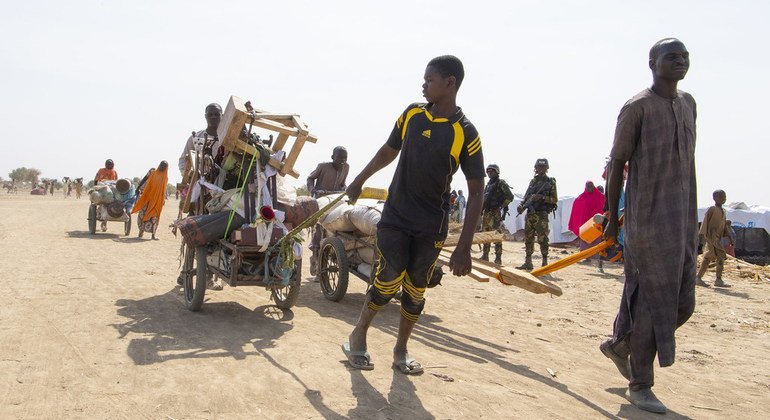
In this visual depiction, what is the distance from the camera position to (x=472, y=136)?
4.30 m

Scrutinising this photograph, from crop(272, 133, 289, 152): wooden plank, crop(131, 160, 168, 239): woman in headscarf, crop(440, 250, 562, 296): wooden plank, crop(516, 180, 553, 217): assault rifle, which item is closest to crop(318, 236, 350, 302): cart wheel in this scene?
crop(272, 133, 289, 152): wooden plank

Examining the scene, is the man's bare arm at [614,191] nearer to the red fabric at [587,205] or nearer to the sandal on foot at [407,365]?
the sandal on foot at [407,365]

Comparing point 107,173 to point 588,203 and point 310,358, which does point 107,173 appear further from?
point 310,358

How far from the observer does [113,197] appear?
51.6 feet

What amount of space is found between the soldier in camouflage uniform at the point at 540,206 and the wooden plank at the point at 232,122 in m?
7.95

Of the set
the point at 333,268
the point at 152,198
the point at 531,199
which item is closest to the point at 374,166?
the point at 333,268

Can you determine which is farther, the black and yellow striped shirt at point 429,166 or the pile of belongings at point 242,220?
the pile of belongings at point 242,220

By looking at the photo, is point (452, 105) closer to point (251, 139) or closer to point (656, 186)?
point (656, 186)

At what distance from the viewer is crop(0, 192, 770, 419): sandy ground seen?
390 centimetres

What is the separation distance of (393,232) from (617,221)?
1.59 m

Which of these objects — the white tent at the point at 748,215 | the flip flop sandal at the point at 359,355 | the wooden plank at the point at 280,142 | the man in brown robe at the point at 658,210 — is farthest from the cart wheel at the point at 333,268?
the white tent at the point at 748,215

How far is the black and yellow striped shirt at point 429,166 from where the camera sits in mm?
4293

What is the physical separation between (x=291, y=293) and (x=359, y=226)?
142 centimetres

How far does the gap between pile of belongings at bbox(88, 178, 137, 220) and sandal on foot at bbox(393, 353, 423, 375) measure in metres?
12.8
